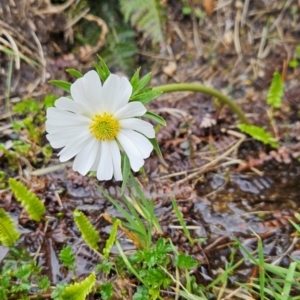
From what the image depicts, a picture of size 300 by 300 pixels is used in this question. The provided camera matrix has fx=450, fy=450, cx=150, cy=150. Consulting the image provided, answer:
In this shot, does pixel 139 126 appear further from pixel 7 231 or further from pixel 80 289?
pixel 7 231

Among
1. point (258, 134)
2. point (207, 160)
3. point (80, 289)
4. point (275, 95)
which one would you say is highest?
point (275, 95)

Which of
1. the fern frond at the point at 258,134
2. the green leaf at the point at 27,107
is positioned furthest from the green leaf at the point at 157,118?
the green leaf at the point at 27,107

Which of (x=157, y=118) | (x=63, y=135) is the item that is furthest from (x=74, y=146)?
(x=157, y=118)

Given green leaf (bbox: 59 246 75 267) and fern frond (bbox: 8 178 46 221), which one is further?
fern frond (bbox: 8 178 46 221)

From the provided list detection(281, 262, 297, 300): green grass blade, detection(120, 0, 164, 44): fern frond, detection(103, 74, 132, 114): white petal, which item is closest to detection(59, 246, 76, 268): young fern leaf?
detection(103, 74, 132, 114): white petal

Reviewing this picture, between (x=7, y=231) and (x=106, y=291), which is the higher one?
(x=7, y=231)

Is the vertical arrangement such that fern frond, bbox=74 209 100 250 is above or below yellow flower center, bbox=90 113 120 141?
below

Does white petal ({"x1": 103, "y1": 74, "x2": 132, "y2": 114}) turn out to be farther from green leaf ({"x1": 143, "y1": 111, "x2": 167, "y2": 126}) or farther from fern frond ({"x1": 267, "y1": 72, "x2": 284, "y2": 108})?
fern frond ({"x1": 267, "y1": 72, "x2": 284, "y2": 108})

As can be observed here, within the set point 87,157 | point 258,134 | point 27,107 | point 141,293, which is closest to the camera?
point 87,157
